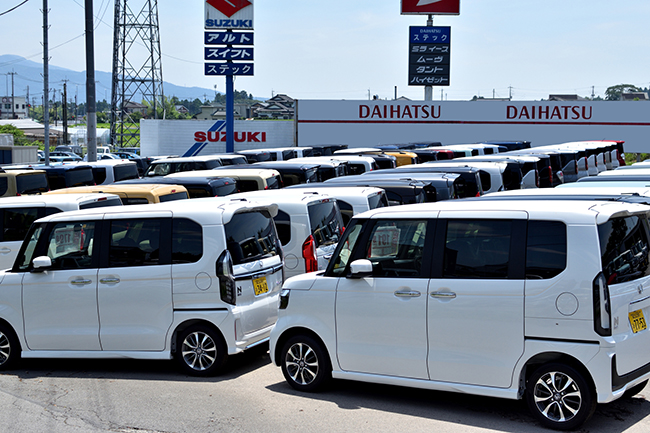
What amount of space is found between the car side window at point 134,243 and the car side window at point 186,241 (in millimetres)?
202

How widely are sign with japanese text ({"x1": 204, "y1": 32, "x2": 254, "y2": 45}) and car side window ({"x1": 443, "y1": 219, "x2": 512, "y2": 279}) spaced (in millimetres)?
30604

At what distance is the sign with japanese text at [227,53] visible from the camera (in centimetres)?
3497

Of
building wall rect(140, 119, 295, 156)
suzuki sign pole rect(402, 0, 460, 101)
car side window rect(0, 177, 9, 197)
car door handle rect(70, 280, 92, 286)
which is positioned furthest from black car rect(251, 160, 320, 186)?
building wall rect(140, 119, 295, 156)

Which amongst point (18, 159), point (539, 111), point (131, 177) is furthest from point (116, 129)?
point (131, 177)

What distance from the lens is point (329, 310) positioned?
6.50 metres

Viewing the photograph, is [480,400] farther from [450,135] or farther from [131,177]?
[450,135]

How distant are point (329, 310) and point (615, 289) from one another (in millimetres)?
2493

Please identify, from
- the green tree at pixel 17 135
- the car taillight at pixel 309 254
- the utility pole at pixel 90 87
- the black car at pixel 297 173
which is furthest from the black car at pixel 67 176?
the green tree at pixel 17 135

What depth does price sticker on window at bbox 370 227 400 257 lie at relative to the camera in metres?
6.27

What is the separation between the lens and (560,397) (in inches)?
214

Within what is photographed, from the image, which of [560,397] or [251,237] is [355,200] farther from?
[560,397]

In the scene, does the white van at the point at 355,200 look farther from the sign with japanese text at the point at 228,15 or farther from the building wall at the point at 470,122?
the building wall at the point at 470,122

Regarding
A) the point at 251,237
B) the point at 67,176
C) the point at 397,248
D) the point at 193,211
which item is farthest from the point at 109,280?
the point at 67,176

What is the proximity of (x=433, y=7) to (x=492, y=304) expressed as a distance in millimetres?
35056
